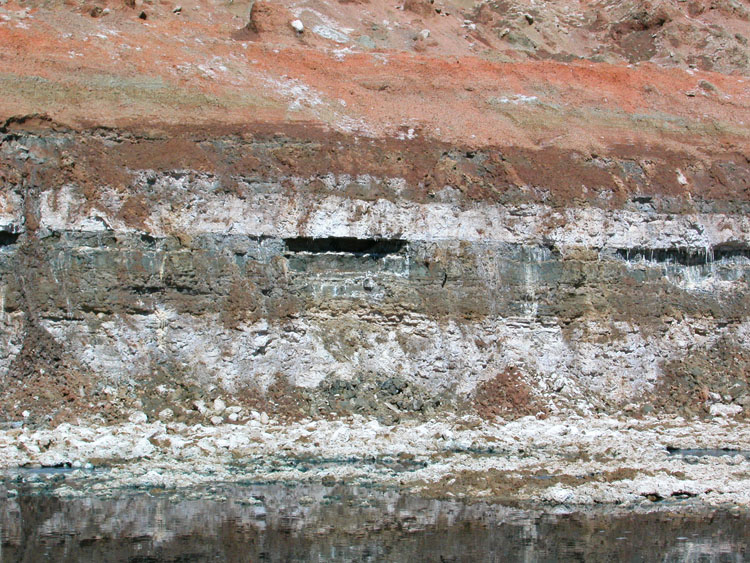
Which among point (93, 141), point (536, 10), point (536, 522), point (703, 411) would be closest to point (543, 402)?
point (703, 411)

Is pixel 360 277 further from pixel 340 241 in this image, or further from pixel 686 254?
pixel 686 254

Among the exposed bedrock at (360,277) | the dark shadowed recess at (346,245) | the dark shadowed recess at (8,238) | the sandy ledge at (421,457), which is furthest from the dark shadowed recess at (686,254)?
the dark shadowed recess at (8,238)

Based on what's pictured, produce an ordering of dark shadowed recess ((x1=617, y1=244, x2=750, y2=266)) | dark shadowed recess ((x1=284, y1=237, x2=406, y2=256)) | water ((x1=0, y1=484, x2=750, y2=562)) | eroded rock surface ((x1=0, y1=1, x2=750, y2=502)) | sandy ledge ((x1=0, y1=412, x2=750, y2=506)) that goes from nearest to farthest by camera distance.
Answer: water ((x1=0, y1=484, x2=750, y2=562))
sandy ledge ((x1=0, y1=412, x2=750, y2=506))
eroded rock surface ((x1=0, y1=1, x2=750, y2=502))
dark shadowed recess ((x1=284, y1=237, x2=406, y2=256))
dark shadowed recess ((x1=617, y1=244, x2=750, y2=266))

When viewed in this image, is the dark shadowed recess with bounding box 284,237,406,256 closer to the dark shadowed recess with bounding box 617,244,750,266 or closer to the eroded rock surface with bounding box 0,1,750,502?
the eroded rock surface with bounding box 0,1,750,502

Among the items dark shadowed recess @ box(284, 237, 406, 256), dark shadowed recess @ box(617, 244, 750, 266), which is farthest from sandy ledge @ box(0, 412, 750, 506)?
dark shadowed recess @ box(617, 244, 750, 266)

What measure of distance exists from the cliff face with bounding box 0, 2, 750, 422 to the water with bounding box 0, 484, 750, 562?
4.75m

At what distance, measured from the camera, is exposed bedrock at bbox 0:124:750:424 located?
18375 millimetres

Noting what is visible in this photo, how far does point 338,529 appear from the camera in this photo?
11.9 meters

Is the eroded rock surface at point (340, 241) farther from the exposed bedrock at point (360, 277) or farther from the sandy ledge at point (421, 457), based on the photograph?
the sandy ledge at point (421, 457)

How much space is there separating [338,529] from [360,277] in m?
8.79

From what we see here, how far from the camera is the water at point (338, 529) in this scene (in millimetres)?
10914

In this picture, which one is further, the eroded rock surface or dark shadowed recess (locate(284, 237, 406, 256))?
dark shadowed recess (locate(284, 237, 406, 256))

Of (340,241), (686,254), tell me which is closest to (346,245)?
(340,241)

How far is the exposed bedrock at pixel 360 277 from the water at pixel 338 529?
16.3 feet
